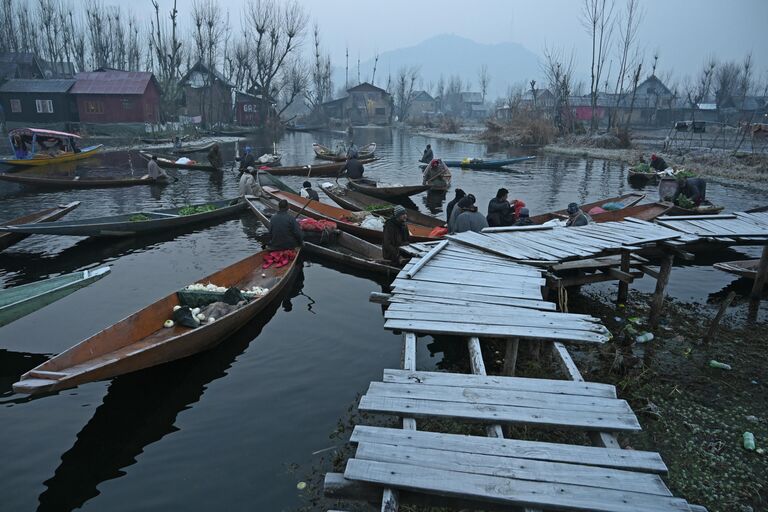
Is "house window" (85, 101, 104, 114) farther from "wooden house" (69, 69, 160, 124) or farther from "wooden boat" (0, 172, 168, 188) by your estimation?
"wooden boat" (0, 172, 168, 188)

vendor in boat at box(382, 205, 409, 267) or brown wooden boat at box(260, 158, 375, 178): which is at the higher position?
brown wooden boat at box(260, 158, 375, 178)

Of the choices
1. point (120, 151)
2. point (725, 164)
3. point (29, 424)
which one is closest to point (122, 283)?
point (29, 424)

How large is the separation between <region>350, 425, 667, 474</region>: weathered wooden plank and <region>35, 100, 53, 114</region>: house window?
50192mm

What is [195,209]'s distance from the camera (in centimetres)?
1564

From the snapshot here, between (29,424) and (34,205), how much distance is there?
1593cm

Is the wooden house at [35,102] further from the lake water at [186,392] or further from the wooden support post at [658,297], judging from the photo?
the wooden support post at [658,297]

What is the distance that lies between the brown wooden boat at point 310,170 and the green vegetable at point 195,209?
901cm

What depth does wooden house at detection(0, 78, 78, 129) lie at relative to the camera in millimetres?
40688

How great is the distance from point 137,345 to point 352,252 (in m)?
6.33

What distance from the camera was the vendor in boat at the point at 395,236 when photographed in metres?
10.0

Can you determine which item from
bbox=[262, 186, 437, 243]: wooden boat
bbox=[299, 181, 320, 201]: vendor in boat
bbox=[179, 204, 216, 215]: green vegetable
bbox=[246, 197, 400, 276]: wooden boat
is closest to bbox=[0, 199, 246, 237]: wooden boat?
bbox=[179, 204, 216, 215]: green vegetable

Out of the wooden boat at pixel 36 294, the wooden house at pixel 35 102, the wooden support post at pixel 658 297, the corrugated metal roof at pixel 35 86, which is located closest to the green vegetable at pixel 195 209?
the wooden boat at pixel 36 294

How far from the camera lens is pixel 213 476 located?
5.30m

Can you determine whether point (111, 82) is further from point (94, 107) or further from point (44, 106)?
point (44, 106)
